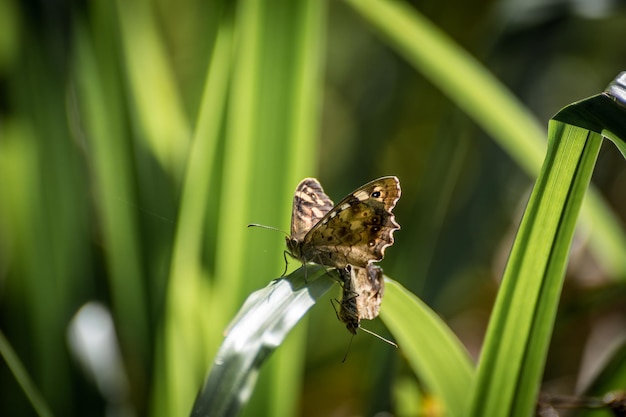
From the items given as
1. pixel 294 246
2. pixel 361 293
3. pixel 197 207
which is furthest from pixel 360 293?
pixel 197 207

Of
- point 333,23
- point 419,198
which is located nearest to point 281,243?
point 419,198

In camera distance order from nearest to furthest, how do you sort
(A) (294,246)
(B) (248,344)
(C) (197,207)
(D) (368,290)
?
1. (B) (248,344)
2. (D) (368,290)
3. (A) (294,246)
4. (C) (197,207)

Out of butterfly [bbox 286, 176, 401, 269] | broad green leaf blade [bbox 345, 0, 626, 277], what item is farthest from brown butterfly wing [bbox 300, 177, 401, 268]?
broad green leaf blade [bbox 345, 0, 626, 277]

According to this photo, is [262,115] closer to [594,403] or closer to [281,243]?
[281,243]

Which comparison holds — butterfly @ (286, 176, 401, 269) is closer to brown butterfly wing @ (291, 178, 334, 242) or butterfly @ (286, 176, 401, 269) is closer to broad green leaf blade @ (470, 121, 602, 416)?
brown butterfly wing @ (291, 178, 334, 242)

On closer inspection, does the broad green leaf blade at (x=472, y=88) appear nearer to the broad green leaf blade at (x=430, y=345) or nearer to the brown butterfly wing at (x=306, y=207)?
the brown butterfly wing at (x=306, y=207)

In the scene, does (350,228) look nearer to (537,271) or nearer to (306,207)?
(306,207)

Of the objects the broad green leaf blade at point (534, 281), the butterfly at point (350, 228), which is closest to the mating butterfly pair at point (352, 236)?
the butterfly at point (350, 228)
